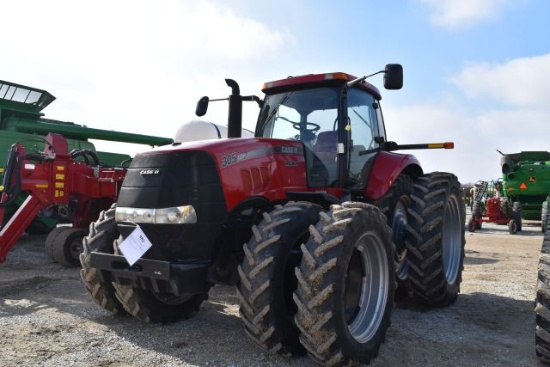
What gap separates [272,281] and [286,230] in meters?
0.37

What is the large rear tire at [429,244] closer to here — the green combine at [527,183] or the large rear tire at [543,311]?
the large rear tire at [543,311]

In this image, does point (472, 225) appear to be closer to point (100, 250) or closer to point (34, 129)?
point (34, 129)

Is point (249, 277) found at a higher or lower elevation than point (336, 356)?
higher

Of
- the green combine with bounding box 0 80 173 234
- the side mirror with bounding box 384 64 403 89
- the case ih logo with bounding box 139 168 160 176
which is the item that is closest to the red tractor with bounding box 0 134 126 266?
the green combine with bounding box 0 80 173 234

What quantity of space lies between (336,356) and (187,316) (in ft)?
6.01

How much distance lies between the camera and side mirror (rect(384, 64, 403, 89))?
4.11 meters

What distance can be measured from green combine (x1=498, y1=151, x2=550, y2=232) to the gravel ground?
10.5 m

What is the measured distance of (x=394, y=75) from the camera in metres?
4.12

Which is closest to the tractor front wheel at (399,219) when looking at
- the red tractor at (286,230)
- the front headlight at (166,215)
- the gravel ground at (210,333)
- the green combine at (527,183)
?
the red tractor at (286,230)

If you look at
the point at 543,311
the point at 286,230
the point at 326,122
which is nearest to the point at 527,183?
the point at 326,122

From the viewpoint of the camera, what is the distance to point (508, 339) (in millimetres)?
4020

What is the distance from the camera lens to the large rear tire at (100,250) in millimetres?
3939

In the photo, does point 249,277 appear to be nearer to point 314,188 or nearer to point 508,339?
point 314,188

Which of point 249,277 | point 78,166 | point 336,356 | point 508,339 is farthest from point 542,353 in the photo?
point 78,166
